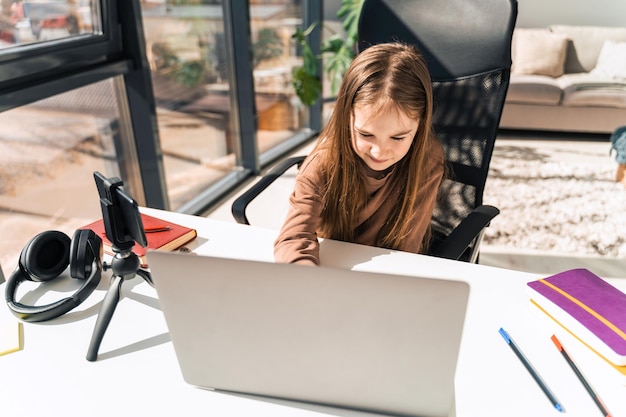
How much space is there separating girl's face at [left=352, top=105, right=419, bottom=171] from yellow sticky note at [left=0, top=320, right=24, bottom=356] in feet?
2.42

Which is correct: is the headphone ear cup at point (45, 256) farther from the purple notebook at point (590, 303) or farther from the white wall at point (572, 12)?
the white wall at point (572, 12)

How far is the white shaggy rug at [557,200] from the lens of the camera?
237cm

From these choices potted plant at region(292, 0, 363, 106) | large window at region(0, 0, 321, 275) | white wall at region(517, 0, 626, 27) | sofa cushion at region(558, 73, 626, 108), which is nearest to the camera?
large window at region(0, 0, 321, 275)

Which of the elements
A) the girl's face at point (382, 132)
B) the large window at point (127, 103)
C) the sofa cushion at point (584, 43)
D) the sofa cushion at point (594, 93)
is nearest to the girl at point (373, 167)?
the girl's face at point (382, 132)

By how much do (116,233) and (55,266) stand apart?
235mm

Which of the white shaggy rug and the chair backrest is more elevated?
the chair backrest

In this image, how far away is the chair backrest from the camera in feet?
4.16

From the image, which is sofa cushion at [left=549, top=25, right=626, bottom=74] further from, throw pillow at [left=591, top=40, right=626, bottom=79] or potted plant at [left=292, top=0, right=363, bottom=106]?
potted plant at [left=292, top=0, right=363, bottom=106]

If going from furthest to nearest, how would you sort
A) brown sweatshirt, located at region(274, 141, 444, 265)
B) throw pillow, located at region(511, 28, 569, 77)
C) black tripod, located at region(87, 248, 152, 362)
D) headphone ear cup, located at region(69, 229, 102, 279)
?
throw pillow, located at region(511, 28, 569, 77), brown sweatshirt, located at region(274, 141, 444, 265), headphone ear cup, located at region(69, 229, 102, 279), black tripod, located at region(87, 248, 152, 362)

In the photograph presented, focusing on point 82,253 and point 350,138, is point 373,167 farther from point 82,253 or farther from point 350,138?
point 82,253

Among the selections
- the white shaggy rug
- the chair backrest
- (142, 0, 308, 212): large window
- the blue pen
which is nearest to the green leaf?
(142, 0, 308, 212): large window

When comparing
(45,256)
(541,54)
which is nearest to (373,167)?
(45,256)

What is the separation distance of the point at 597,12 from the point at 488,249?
315cm

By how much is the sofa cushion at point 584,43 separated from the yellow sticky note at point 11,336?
14.6 ft
